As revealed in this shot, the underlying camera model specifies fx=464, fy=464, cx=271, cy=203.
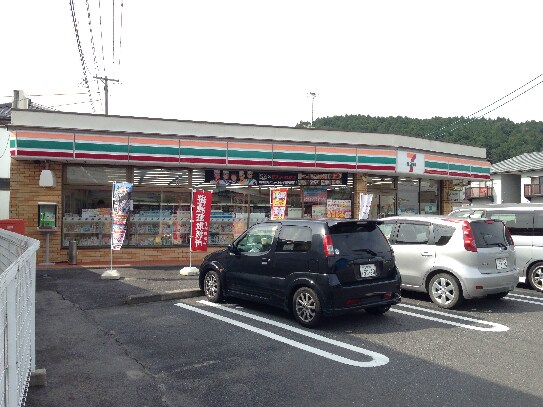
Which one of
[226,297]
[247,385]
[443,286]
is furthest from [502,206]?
[247,385]

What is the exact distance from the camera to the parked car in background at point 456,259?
7883mm

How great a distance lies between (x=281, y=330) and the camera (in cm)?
666

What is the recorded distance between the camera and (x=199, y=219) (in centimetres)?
1198

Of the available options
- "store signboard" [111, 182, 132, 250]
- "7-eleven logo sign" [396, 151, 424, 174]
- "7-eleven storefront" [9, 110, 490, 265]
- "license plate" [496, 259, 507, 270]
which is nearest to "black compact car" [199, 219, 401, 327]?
"license plate" [496, 259, 507, 270]

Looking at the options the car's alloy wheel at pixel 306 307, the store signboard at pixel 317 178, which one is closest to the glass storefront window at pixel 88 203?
the store signboard at pixel 317 178

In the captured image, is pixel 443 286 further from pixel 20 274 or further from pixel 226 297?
pixel 20 274

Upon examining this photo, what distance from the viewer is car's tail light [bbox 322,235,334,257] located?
6.68m

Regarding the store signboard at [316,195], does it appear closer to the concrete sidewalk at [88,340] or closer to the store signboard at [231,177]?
the store signboard at [231,177]

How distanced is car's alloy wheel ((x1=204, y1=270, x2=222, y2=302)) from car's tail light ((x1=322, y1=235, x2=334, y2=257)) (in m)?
2.48

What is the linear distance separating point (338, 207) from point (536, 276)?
7141 millimetres

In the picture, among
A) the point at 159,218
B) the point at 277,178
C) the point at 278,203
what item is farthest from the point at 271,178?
the point at 159,218

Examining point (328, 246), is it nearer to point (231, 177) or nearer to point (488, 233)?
point (488, 233)

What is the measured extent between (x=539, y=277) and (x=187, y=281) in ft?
25.7

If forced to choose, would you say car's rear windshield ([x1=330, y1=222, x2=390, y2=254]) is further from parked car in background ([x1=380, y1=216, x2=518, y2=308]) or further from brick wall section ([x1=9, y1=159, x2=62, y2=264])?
brick wall section ([x1=9, y1=159, x2=62, y2=264])
